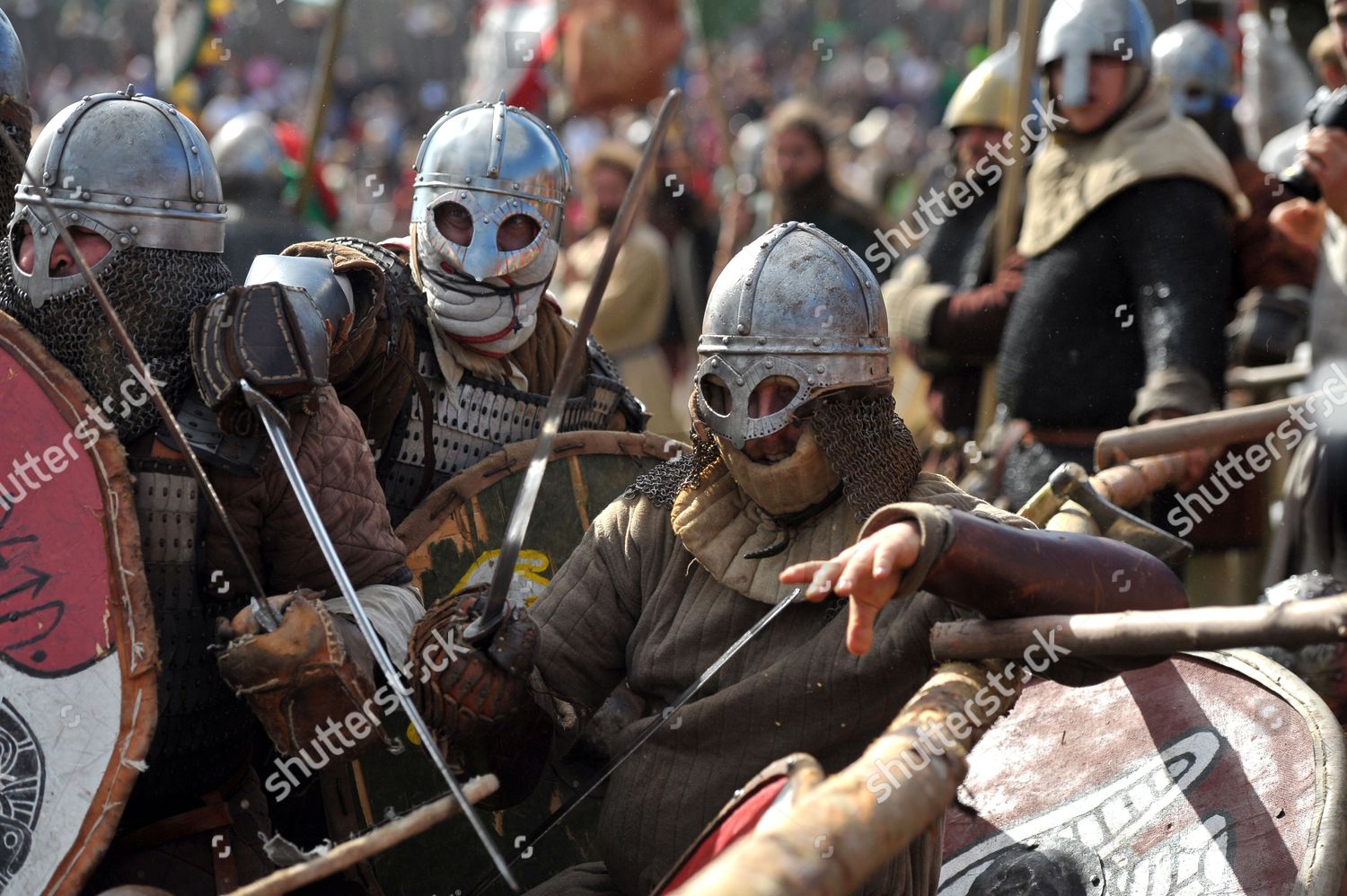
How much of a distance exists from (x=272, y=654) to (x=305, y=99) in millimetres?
18722

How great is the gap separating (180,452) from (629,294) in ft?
20.1

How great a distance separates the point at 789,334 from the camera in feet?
11.7

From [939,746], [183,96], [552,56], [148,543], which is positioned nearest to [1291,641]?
[939,746]

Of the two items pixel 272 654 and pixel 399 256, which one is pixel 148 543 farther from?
pixel 399 256

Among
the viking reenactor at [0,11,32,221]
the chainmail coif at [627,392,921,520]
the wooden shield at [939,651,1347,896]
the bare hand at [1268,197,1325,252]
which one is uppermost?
the viking reenactor at [0,11,32,221]

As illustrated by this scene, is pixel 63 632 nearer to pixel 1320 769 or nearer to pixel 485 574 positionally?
pixel 485 574

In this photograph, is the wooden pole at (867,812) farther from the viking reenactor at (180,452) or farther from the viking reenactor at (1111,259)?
the viking reenactor at (1111,259)

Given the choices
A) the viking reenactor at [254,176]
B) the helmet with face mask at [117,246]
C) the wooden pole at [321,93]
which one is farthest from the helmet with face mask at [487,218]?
the wooden pole at [321,93]

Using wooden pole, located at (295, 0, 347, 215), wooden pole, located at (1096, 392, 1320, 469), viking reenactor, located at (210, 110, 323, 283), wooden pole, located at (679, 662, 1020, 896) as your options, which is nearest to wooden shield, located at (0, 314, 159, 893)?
wooden pole, located at (679, 662, 1020, 896)

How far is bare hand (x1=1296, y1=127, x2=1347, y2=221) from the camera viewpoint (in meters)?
5.06

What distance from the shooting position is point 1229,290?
20.0ft

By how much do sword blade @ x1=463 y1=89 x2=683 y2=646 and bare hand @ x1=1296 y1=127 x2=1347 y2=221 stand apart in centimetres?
264

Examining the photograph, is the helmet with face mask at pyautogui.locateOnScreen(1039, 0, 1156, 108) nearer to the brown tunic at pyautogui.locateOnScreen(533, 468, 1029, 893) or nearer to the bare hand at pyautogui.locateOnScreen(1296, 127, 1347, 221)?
the bare hand at pyautogui.locateOnScreen(1296, 127, 1347, 221)

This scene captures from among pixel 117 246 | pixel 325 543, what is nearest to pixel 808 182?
pixel 117 246
